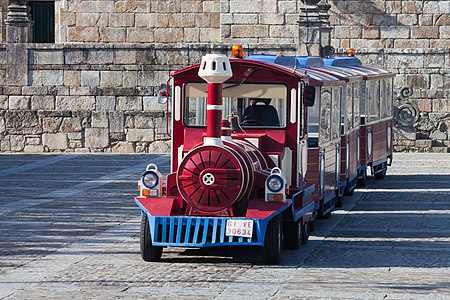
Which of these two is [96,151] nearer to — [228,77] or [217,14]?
[217,14]

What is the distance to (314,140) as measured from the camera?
15891 mm

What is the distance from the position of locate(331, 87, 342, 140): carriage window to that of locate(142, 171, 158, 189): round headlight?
433cm

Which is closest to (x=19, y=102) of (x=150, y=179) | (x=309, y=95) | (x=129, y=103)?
(x=129, y=103)

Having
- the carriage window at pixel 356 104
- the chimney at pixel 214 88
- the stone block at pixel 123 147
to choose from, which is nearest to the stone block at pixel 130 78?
the stone block at pixel 123 147

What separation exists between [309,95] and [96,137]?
49.0 ft

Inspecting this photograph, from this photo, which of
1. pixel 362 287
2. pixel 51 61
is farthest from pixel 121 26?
pixel 362 287

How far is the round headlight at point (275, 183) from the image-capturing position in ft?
43.4

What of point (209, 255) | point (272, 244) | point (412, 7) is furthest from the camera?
point (412, 7)

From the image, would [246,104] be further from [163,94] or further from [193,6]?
[193,6]

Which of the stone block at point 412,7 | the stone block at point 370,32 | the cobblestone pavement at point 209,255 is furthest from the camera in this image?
the stone block at point 370,32

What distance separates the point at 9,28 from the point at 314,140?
49.5 ft

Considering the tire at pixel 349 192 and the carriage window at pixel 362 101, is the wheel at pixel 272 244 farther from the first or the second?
the carriage window at pixel 362 101

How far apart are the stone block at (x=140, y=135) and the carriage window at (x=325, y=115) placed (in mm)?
12386

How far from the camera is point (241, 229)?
1297 cm
